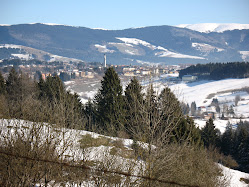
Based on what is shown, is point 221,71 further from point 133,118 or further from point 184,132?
point 133,118

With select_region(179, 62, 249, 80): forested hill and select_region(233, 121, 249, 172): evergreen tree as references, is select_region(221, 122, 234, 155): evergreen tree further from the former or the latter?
select_region(179, 62, 249, 80): forested hill

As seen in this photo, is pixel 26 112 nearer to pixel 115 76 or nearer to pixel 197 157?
pixel 197 157

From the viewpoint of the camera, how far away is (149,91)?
848 centimetres

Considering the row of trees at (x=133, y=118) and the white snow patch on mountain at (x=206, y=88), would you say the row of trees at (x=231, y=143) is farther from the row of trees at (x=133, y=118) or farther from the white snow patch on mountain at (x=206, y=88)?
the white snow patch on mountain at (x=206, y=88)

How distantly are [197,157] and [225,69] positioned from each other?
13474cm

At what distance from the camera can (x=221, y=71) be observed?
140 meters

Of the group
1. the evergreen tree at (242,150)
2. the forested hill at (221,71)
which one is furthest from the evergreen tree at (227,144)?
the forested hill at (221,71)

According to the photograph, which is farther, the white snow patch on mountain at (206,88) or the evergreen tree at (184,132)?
the white snow patch on mountain at (206,88)

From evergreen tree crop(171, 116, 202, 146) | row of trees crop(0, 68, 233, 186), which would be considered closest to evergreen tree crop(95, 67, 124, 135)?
row of trees crop(0, 68, 233, 186)

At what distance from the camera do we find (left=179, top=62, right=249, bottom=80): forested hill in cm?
13318

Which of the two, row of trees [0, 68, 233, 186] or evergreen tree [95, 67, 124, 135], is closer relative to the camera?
row of trees [0, 68, 233, 186]

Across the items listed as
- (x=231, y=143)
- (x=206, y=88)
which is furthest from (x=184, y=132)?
(x=206, y=88)

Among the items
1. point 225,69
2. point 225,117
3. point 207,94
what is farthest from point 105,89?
point 225,69

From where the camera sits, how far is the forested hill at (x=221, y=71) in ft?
437
